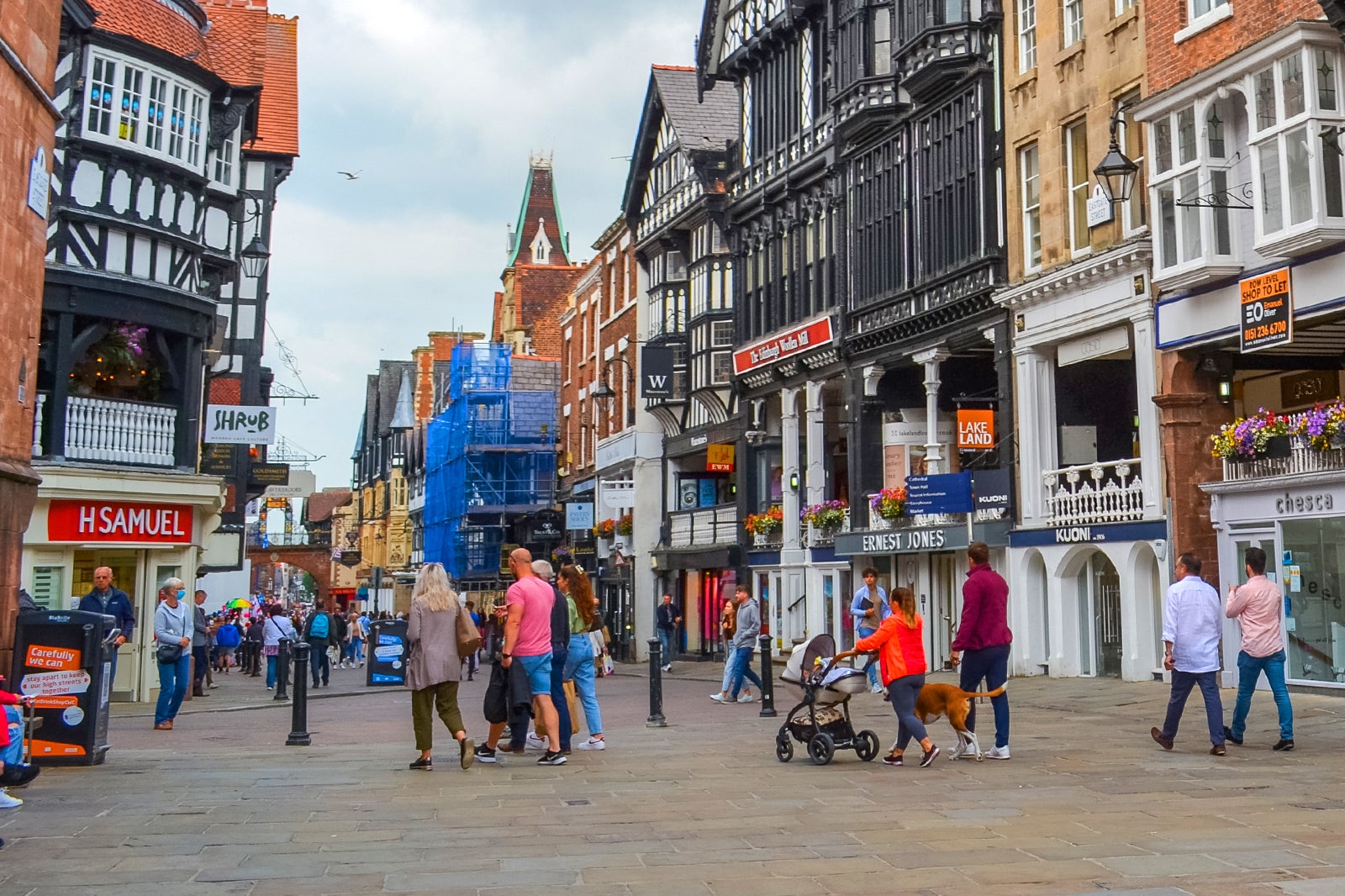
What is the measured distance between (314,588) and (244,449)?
6631 centimetres

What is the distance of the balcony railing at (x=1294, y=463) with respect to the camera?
58.3 feet

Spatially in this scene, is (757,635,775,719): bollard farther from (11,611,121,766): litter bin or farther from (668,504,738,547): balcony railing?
(668,504,738,547): balcony railing

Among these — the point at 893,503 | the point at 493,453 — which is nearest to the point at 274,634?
the point at 893,503

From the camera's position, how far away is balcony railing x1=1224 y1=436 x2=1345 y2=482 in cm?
1778

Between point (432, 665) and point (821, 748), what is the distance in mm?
3421

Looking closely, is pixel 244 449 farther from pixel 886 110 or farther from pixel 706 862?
pixel 706 862

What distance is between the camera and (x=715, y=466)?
37.4 m

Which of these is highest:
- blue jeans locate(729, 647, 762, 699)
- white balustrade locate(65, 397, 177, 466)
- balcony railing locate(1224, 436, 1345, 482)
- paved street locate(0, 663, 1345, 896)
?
white balustrade locate(65, 397, 177, 466)

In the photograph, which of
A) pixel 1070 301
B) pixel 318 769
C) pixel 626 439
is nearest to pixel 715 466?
pixel 626 439

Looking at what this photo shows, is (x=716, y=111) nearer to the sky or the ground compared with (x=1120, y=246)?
nearer to the sky

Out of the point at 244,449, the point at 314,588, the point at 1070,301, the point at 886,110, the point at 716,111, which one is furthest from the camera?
the point at 314,588

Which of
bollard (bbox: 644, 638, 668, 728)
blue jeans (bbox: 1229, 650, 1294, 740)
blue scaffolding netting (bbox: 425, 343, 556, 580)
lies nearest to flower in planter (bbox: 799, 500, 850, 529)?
bollard (bbox: 644, 638, 668, 728)

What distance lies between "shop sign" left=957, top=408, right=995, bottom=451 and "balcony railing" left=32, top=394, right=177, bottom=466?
13688 mm

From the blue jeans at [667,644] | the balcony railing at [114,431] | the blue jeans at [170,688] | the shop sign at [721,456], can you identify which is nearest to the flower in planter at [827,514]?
the shop sign at [721,456]
